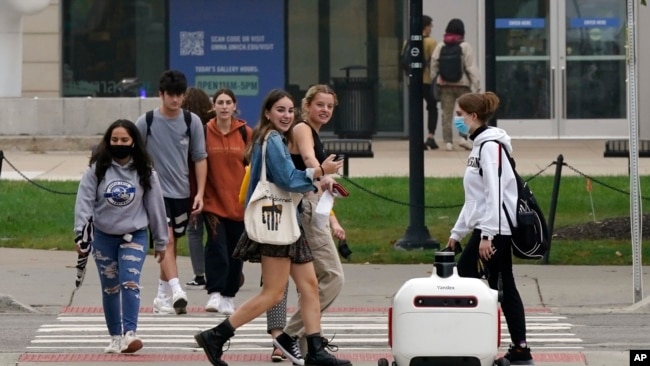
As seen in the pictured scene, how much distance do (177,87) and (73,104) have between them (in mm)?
12940

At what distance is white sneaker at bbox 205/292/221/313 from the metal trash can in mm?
14367

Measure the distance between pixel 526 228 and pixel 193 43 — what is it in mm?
19380

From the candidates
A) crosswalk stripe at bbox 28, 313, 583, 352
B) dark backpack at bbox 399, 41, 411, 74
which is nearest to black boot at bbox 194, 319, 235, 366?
crosswalk stripe at bbox 28, 313, 583, 352

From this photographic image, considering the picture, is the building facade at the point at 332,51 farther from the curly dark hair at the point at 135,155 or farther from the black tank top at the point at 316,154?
the black tank top at the point at 316,154

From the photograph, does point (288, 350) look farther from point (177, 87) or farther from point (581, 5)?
point (581, 5)

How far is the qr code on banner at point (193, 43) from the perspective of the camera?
89.5ft

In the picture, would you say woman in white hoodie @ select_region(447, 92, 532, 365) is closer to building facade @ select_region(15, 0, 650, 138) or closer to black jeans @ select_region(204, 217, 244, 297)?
black jeans @ select_region(204, 217, 244, 297)

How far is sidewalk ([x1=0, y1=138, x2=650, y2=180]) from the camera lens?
65.3 feet

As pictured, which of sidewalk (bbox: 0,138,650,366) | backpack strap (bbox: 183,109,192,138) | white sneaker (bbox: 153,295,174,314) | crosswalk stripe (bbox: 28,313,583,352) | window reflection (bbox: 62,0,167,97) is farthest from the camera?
window reflection (bbox: 62,0,167,97)

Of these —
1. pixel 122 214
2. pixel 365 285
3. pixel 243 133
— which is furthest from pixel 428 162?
pixel 122 214

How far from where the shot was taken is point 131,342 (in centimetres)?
923

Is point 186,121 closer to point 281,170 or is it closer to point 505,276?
point 281,170

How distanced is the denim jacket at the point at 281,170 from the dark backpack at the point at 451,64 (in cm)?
1481

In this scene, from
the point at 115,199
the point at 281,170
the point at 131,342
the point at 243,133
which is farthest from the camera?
the point at 243,133
